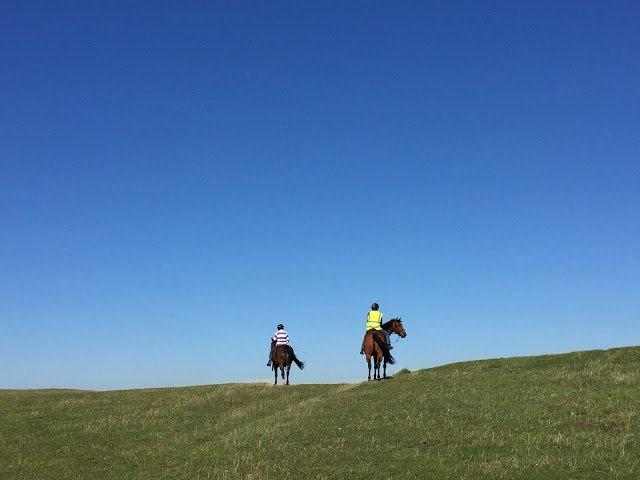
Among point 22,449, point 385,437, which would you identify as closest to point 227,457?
point 385,437

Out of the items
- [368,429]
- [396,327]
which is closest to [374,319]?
[396,327]

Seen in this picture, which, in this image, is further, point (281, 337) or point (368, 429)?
point (281, 337)

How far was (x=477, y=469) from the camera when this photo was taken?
1822cm

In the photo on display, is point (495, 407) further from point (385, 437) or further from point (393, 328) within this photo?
point (393, 328)

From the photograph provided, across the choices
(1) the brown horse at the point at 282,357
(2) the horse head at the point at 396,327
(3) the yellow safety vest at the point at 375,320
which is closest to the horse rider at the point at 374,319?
(3) the yellow safety vest at the point at 375,320

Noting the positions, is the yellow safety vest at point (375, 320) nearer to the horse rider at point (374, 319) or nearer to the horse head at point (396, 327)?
the horse rider at point (374, 319)

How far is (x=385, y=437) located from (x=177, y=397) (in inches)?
731

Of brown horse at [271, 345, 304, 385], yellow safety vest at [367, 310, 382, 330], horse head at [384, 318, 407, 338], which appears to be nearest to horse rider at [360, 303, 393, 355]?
yellow safety vest at [367, 310, 382, 330]

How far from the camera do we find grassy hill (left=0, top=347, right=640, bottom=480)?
19312mm

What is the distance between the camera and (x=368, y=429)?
24.4 metres

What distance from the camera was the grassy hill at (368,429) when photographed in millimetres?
19312

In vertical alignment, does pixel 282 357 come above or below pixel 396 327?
below

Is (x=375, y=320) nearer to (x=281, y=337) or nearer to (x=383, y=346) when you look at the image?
(x=383, y=346)

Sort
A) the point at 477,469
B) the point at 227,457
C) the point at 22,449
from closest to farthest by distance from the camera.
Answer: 1. the point at 477,469
2. the point at 227,457
3. the point at 22,449
